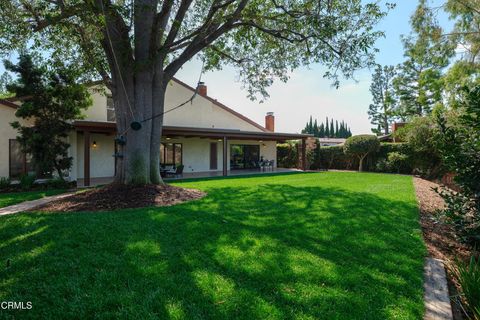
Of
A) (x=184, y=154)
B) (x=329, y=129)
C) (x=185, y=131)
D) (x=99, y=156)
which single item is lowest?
(x=99, y=156)

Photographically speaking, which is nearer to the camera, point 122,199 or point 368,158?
point 122,199

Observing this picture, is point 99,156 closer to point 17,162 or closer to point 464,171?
point 17,162

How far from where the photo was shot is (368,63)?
10172 millimetres

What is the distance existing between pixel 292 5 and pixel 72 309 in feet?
35.4

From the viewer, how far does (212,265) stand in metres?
3.59

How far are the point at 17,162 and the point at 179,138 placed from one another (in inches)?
346

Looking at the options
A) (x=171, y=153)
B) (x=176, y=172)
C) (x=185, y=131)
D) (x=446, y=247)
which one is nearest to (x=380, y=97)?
(x=171, y=153)

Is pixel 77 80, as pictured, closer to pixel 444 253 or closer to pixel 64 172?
pixel 64 172

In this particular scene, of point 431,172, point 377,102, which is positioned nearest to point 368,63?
point 431,172

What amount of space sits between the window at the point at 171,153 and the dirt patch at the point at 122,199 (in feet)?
31.2

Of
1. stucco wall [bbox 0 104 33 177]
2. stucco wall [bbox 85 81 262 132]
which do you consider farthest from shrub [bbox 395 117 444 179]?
stucco wall [bbox 0 104 33 177]

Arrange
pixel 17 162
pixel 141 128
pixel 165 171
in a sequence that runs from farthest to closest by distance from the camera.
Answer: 1. pixel 165 171
2. pixel 17 162
3. pixel 141 128

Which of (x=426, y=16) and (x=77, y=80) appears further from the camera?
(x=426, y=16)

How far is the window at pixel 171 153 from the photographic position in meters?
18.0
